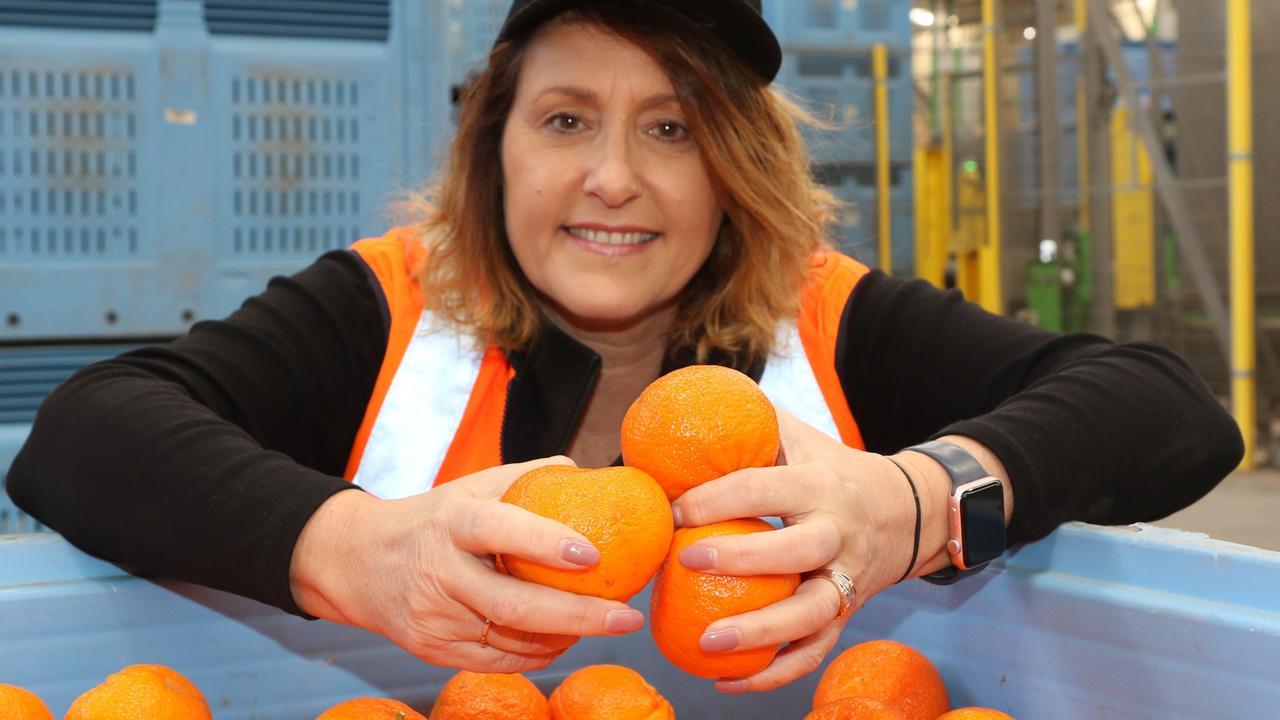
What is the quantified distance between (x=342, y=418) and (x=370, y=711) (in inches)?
30.9

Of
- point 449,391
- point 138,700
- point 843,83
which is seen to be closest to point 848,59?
point 843,83

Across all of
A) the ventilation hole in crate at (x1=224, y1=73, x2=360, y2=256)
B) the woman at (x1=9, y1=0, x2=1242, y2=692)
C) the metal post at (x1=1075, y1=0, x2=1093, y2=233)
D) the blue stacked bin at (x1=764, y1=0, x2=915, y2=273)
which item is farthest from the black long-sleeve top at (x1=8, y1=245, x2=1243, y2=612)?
the metal post at (x1=1075, y1=0, x2=1093, y2=233)

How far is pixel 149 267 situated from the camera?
7.61 ft

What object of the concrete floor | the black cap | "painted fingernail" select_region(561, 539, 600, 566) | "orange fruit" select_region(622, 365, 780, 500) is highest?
the black cap

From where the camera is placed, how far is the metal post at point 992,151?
6312 mm

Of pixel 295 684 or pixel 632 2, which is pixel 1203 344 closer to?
pixel 632 2

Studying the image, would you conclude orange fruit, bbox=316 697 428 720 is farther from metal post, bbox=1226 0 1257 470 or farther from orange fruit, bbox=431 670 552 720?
metal post, bbox=1226 0 1257 470

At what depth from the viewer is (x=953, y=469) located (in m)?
0.99

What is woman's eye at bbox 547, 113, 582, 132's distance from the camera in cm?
155

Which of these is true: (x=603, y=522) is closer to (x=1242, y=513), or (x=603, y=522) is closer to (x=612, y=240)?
(x=612, y=240)

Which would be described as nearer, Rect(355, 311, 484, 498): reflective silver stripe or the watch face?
the watch face

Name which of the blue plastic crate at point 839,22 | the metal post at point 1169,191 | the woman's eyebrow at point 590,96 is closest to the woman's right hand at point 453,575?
the woman's eyebrow at point 590,96

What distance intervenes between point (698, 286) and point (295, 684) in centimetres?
93

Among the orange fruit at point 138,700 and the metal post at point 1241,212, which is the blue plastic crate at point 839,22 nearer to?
the orange fruit at point 138,700
